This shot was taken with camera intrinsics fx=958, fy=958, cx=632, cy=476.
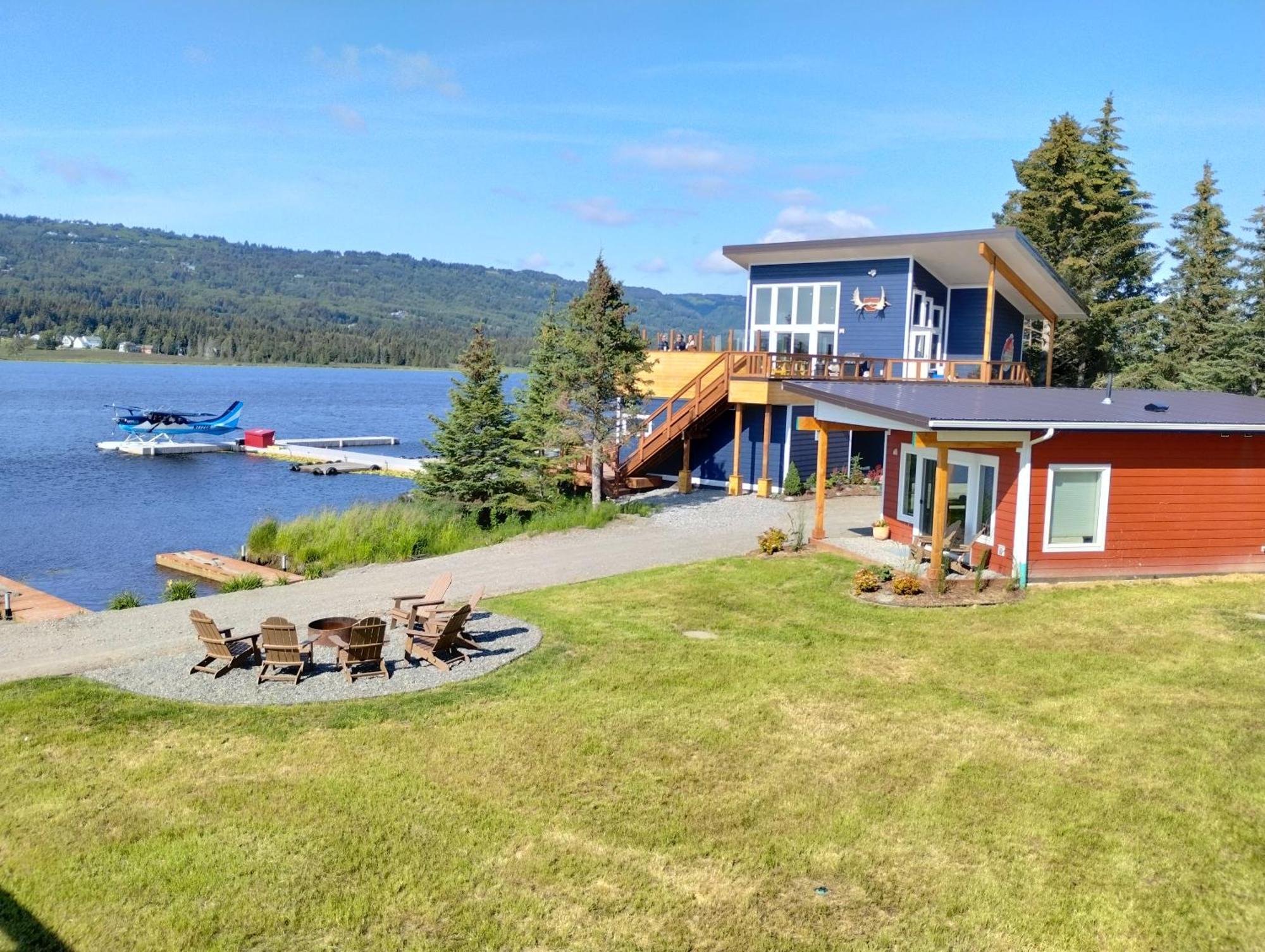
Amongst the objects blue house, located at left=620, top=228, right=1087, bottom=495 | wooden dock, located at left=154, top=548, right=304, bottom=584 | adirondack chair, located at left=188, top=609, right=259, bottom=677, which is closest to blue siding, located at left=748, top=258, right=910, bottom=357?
blue house, located at left=620, top=228, right=1087, bottom=495

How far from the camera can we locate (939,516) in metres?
14.6

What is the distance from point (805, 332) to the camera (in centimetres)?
2833

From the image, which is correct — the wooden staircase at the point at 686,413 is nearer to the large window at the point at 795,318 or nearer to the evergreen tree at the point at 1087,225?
the large window at the point at 795,318

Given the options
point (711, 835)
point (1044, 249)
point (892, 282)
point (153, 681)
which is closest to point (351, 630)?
point (153, 681)

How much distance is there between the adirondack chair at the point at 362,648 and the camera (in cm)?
1059

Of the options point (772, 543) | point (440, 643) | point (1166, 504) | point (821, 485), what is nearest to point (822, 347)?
point (821, 485)

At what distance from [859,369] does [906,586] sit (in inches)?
495

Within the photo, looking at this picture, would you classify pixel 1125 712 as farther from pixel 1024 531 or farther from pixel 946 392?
pixel 946 392

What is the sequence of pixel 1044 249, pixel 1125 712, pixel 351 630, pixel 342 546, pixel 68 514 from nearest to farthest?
pixel 1125 712
pixel 351 630
pixel 342 546
pixel 68 514
pixel 1044 249

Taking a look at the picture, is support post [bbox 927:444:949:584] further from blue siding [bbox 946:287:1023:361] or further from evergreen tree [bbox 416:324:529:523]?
blue siding [bbox 946:287:1023:361]

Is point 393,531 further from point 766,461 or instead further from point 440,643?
point 440,643

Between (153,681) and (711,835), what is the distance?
22.8 ft

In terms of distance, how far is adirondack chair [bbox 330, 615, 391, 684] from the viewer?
34.8 feet

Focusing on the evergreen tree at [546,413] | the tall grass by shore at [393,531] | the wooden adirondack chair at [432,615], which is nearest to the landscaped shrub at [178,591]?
the tall grass by shore at [393,531]
